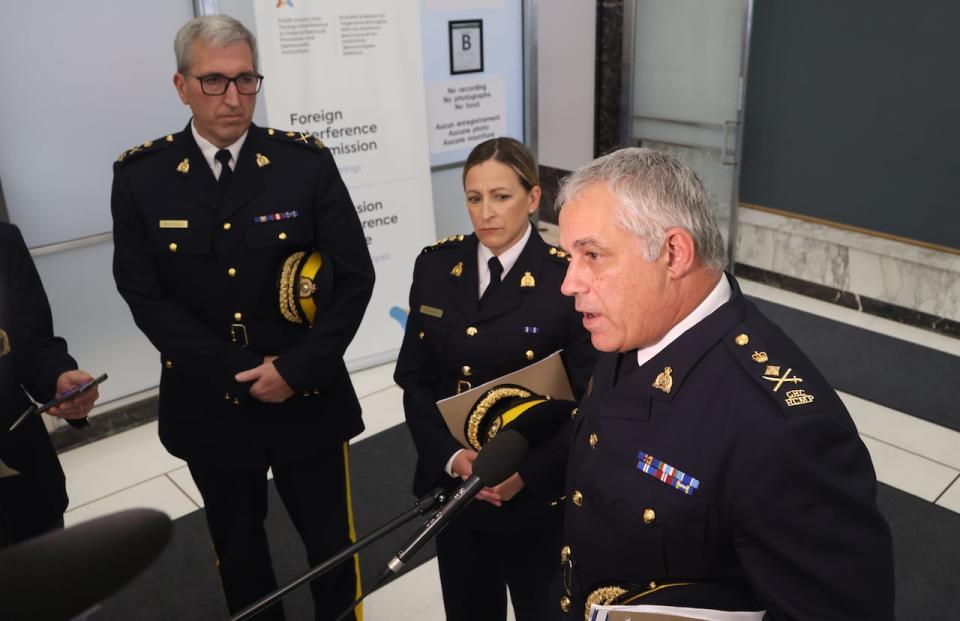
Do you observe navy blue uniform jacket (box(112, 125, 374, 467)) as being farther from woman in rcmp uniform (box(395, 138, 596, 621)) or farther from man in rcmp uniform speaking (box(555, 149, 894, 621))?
man in rcmp uniform speaking (box(555, 149, 894, 621))

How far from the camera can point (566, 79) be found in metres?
6.77

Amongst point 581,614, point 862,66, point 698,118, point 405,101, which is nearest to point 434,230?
point 405,101

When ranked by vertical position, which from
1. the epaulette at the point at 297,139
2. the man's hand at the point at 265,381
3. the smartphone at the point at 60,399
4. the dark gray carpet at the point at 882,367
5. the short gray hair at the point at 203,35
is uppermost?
the short gray hair at the point at 203,35

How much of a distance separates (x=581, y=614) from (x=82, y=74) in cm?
311

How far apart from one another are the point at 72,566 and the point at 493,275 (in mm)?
1559

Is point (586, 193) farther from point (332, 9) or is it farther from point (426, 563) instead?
point (332, 9)

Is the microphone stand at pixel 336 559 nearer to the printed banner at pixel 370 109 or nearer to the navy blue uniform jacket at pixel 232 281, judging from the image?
the navy blue uniform jacket at pixel 232 281

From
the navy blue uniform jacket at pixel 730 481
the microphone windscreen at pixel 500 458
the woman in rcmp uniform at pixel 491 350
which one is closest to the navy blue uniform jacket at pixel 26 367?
the woman in rcmp uniform at pixel 491 350

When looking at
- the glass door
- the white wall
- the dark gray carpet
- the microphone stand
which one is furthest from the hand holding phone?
the white wall

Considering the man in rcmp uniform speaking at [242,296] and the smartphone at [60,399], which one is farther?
the man in rcmp uniform speaking at [242,296]

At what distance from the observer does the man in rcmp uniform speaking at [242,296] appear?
6.97 ft

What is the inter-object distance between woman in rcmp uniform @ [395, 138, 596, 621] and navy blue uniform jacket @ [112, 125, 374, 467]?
0.30 m

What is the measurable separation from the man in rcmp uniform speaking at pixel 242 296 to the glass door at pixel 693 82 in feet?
12.0

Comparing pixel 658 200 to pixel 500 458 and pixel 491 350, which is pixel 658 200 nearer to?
pixel 500 458
